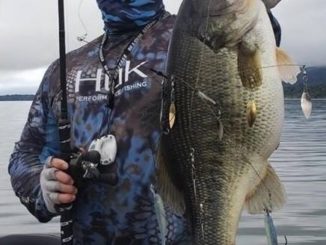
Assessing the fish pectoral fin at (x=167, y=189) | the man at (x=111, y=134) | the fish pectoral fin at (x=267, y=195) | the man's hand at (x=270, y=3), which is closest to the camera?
the man's hand at (x=270, y=3)

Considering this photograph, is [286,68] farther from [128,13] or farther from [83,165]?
[128,13]

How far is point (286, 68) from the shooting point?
9.55 ft

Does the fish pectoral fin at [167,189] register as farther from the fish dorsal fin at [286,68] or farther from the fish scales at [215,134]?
the fish dorsal fin at [286,68]

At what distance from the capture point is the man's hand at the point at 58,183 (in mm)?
3646

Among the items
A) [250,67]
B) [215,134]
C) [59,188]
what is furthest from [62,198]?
[250,67]

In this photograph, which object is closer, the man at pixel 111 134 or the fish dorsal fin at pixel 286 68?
the fish dorsal fin at pixel 286 68

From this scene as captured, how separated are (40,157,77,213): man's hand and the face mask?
0.87 m

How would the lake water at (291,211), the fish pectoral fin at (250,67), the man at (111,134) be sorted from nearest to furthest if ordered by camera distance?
the fish pectoral fin at (250,67) < the man at (111,134) < the lake water at (291,211)

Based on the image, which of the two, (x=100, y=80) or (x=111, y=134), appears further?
(x=100, y=80)

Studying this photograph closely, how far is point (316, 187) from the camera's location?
2208cm

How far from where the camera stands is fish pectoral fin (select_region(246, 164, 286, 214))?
3033 millimetres

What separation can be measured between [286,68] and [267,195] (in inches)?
20.6

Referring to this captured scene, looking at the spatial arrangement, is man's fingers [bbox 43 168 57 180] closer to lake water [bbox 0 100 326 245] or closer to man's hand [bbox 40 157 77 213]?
man's hand [bbox 40 157 77 213]

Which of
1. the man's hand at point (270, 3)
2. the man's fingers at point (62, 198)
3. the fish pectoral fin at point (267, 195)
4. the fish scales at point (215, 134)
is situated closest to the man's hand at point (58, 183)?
the man's fingers at point (62, 198)
